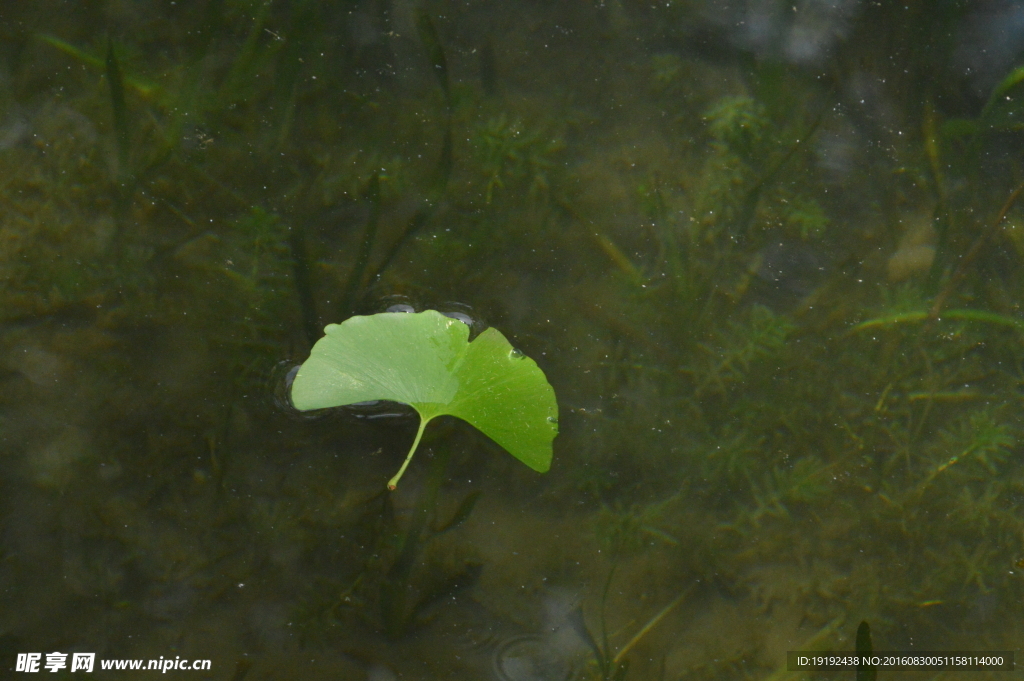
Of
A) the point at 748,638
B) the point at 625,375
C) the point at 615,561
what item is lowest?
the point at 748,638

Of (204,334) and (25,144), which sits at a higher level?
(25,144)

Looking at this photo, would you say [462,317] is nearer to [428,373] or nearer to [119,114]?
[428,373]

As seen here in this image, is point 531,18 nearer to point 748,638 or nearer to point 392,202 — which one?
point 392,202

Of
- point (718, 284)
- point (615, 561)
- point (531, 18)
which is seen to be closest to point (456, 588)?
point (615, 561)

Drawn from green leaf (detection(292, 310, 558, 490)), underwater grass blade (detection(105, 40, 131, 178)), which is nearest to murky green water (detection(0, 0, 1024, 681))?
underwater grass blade (detection(105, 40, 131, 178))

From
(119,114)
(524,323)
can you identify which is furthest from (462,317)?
(119,114)

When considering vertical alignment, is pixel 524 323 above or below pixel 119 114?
below
